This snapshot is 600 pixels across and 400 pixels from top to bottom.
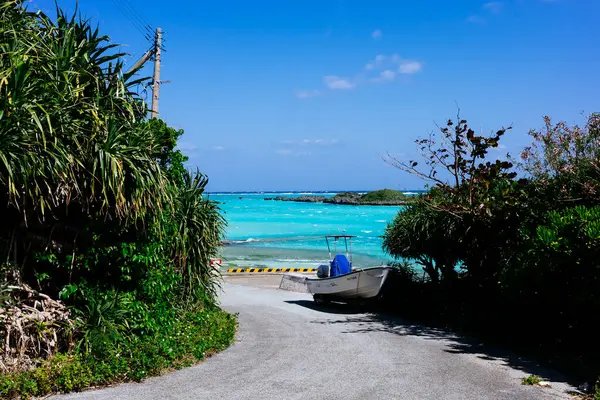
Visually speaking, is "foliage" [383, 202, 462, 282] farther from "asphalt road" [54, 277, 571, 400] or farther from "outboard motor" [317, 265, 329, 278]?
"outboard motor" [317, 265, 329, 278]

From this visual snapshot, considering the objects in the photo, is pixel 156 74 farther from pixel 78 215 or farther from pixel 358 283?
pixel 78 215

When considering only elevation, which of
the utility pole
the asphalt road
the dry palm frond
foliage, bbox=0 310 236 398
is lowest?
the asphalt road

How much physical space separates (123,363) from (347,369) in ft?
11.8

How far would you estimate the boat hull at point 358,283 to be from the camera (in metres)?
15.7

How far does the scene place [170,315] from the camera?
34.2ft

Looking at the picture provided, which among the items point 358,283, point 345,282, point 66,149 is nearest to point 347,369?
point 66,149

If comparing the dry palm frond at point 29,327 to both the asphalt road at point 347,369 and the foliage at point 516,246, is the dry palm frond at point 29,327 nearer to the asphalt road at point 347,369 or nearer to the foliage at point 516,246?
the asphalt road at point 347,369

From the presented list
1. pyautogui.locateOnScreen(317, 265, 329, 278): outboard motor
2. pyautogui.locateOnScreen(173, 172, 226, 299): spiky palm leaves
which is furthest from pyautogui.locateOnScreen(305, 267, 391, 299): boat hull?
pyautogui.locateOnScreen(173, 172, 226, 299): spiky palm leaves

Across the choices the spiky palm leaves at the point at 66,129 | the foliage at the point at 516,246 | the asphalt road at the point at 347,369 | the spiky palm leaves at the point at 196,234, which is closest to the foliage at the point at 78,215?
the spiky palm leaves at the point at 66,129

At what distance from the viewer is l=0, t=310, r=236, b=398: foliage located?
769 cm

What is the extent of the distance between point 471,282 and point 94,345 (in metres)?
9.19

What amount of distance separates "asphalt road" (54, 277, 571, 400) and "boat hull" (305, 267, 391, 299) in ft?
4.75

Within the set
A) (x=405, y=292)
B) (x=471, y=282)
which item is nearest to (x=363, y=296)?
(x=405, y=292)

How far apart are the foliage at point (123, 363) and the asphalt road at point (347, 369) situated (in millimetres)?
190
